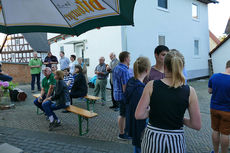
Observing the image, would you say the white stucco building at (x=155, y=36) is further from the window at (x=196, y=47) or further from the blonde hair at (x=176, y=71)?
the blonde hair at (x=176, y=71)

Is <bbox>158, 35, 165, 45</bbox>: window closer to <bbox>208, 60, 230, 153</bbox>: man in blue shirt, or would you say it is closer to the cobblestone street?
the cobblestone street

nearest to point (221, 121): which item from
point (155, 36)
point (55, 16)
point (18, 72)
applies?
point (55, 16)

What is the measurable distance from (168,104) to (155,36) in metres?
11.2

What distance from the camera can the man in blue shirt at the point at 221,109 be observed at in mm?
3199

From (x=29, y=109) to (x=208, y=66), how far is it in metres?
16.0

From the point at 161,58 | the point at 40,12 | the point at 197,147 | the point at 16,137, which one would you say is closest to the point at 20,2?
the point at 40,12

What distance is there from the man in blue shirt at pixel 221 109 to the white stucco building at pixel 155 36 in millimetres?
7425

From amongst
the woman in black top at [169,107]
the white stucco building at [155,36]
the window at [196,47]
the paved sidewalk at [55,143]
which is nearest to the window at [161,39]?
the white stucco building at [155,36]

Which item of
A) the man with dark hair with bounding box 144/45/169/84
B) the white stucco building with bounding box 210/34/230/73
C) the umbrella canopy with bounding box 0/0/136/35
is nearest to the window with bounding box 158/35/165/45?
the white stucco building with bounding box 210/34/230/73

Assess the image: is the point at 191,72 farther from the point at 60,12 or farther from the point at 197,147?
the point at 60,12

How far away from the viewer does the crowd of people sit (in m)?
1.85

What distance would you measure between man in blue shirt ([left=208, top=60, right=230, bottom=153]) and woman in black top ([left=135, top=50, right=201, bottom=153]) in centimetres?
163

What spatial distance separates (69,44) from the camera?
47.6 ft

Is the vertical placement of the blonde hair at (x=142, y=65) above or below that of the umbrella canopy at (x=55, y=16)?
below
